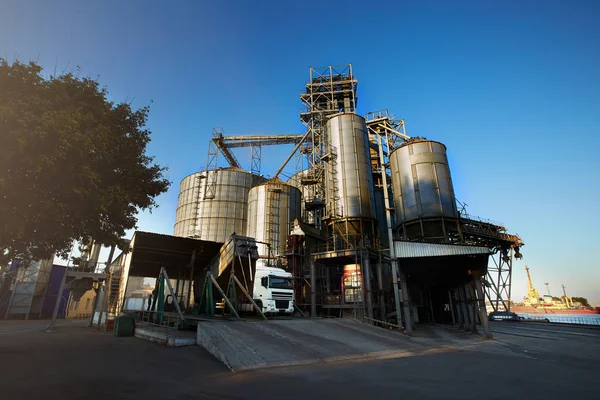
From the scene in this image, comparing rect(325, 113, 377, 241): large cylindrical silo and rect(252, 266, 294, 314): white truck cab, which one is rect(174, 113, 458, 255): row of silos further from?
rect(252, 266, 294, 314): white truck cab

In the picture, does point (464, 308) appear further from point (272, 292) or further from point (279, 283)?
point (272, 292)

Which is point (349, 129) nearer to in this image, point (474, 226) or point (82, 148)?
point (474, 226)

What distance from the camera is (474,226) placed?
Result: 1391 inches

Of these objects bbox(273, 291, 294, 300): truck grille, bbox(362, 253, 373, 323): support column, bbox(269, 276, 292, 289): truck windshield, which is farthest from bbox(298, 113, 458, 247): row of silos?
bbox(273, 291, 294, 300): truck grille

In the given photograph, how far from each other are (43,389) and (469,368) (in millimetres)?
11147

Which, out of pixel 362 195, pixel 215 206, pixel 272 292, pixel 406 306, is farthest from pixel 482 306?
pixel 215 206

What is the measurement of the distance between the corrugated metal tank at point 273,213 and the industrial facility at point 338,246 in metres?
0.15

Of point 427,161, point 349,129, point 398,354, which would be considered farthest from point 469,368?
point 349,129

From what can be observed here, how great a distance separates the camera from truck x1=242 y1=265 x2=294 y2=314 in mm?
19719

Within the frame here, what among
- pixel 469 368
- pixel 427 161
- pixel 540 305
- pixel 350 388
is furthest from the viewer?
pixel 540 305

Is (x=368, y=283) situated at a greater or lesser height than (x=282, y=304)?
greater

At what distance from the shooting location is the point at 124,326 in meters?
17.1

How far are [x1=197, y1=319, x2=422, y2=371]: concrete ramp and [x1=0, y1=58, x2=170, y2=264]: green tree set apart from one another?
254 inches

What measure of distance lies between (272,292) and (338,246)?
38.3 ft
